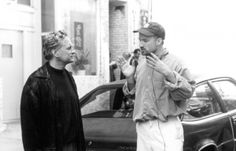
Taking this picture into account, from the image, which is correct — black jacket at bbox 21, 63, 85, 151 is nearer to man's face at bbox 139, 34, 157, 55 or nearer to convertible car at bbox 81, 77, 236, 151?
man's face at bbox 139, 34, 157, 55

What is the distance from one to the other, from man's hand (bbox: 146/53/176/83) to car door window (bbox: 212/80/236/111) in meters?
2.39

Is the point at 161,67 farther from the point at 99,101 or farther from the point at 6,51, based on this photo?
the point at 6,51

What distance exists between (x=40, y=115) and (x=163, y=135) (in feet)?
3.51

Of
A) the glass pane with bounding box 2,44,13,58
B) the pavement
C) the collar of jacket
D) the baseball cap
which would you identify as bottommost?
the pavement

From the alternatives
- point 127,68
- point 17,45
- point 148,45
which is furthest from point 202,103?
point 17,45

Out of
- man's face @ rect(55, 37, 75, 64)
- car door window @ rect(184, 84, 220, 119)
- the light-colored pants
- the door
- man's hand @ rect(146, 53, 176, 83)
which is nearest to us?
man's face @ rect(55, 37, 75, 64)

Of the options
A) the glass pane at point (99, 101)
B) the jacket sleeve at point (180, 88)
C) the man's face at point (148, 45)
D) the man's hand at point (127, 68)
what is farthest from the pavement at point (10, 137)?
the jacket sleeve at point (180, 88)

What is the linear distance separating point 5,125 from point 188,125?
5.45 meters

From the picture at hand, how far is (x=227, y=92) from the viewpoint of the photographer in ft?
20.4

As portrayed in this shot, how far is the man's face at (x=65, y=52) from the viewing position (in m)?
3.61

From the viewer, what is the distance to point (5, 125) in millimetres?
9523

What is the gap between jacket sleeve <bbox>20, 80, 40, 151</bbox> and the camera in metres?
3.34

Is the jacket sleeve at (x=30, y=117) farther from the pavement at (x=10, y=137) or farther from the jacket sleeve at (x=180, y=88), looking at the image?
the pavement at (x=10, y=137)

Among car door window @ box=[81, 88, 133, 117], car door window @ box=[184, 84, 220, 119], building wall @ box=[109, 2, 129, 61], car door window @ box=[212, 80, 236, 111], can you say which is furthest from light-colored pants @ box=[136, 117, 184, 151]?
building wall @ box=[109, 2, 129, 61]
